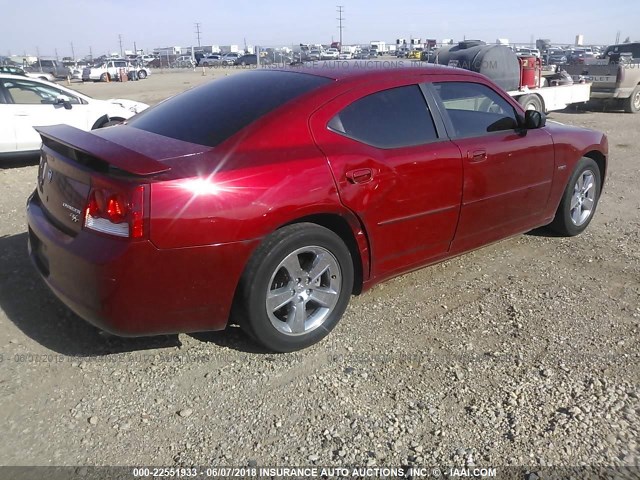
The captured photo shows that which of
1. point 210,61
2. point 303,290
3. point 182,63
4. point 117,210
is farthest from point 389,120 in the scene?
point 210,61

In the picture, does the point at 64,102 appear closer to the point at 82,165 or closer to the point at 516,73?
the point at 82,165

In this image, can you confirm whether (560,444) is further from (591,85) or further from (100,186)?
(591,85)

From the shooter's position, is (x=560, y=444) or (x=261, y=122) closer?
(x=560, y=444)

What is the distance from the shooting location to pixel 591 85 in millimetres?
14836

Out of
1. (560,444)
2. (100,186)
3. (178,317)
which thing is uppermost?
(100,186)

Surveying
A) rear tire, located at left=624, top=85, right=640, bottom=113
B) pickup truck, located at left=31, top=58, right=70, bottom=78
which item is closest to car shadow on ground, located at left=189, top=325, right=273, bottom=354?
rear tire, located at left=624, top=85, right=640, bottom=113

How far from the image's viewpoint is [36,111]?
8.59 m

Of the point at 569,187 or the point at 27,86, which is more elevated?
the point at 27,86

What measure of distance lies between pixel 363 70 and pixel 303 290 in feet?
5.08

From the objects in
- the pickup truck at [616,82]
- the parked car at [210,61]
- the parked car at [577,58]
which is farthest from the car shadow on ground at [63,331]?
the parked car at [210,61]

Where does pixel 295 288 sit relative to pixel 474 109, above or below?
below

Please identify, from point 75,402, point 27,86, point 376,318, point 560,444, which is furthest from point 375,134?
point 27,86

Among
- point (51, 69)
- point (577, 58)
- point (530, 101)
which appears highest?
point (577, 58)

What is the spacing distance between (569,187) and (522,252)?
2.33ft
